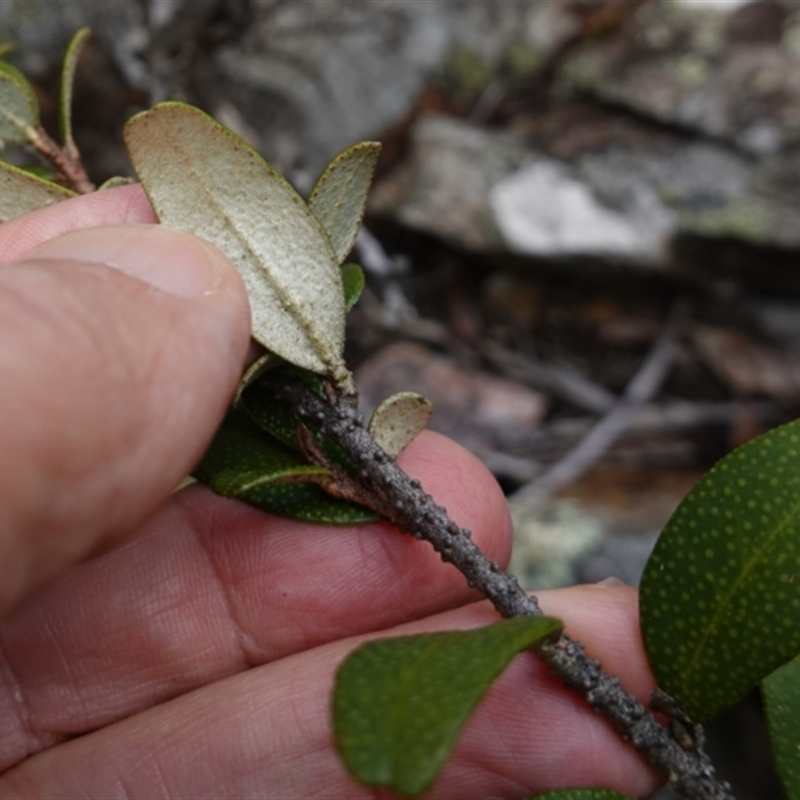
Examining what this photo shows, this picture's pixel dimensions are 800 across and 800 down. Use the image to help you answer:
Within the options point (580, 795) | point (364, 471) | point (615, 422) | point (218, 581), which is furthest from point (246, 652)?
point (615, 422)

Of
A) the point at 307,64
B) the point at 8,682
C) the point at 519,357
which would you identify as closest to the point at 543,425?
the point at 519,357

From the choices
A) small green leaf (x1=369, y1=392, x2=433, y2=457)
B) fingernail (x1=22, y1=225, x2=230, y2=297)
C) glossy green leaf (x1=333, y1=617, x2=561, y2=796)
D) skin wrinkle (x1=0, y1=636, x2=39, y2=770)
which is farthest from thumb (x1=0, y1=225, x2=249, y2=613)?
skin wrinkle (x1=0, y1=636, x2=39, y2=770)

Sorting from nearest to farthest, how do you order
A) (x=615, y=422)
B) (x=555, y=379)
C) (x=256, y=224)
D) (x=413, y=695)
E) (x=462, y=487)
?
(x=413, y=695)
(x=256, y=224)
(x=462, y=487)
(x=615, y=422)
(x=555, y=379)

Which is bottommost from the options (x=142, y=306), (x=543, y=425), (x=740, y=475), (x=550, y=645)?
(x=543, y=425)

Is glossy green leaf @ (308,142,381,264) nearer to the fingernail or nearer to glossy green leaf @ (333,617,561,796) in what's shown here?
the fingernail

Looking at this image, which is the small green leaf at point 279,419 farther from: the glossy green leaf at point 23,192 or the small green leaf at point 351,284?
the glossy green leaf at point 23,192

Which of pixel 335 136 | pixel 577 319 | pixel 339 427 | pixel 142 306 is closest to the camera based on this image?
pixel 142 306

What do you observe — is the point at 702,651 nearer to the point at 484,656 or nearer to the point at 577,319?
the point at 484,656

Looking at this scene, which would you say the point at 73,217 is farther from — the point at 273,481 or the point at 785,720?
the point at 785,720
